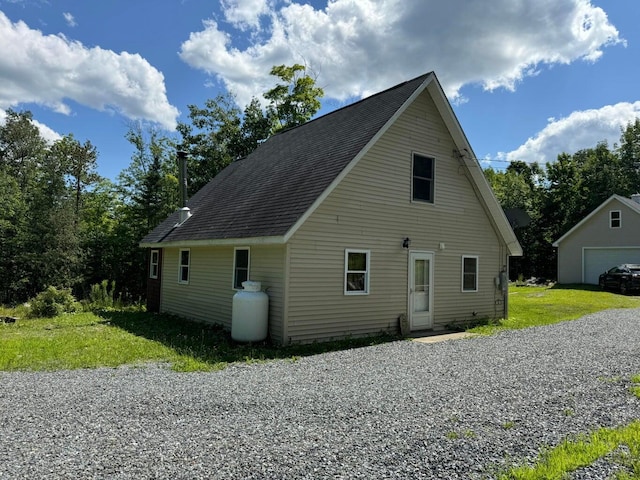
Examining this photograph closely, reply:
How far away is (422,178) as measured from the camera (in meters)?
11.9

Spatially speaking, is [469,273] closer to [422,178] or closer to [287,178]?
[422,178]

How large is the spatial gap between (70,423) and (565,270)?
102 ft

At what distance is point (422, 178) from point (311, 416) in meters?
8.41

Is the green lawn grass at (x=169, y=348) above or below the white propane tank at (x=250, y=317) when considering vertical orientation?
below

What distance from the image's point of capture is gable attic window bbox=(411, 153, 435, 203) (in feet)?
38.4

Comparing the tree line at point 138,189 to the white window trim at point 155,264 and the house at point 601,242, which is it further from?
the house at point 601,242

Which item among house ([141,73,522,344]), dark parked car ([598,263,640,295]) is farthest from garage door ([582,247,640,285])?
house ([141,73,522,344])

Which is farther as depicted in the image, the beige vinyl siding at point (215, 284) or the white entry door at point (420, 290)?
the white entry door at point (420, 290)

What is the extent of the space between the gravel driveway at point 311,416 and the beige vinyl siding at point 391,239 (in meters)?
2.00

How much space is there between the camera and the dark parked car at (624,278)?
899 inches

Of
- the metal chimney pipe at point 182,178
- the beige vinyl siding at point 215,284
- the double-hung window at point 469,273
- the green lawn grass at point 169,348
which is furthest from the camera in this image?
the metal chimney pipe at point 182,178

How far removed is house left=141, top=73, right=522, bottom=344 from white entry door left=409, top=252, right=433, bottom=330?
0.03 m

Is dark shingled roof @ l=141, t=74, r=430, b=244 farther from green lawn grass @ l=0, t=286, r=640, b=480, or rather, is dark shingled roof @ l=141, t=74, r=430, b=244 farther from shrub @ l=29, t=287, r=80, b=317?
shrub @ l=29, t=287, r=80, b=317

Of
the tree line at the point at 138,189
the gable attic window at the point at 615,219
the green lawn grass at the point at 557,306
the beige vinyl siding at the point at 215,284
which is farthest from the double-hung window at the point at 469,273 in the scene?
the gable attic window at the point at 615,219
